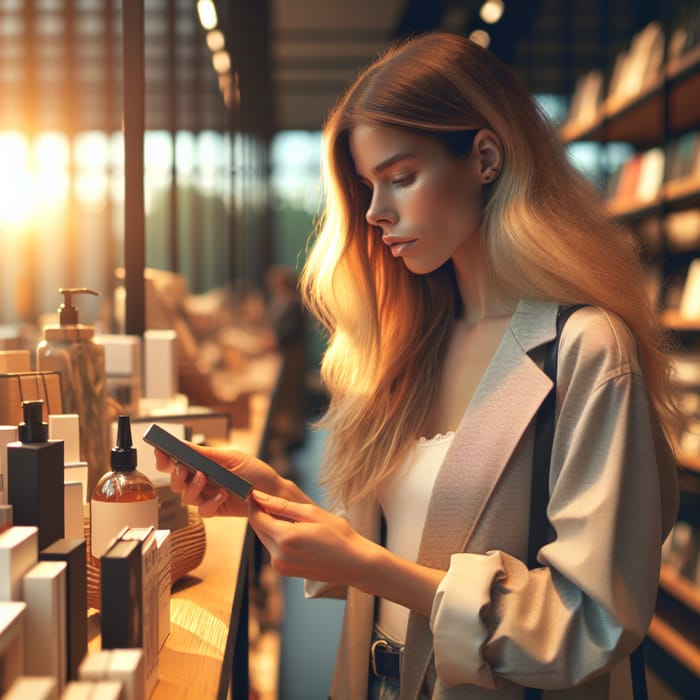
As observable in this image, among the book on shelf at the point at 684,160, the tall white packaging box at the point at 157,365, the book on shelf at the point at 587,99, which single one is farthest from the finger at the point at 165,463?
→ the book on shelf at the point at 587,99

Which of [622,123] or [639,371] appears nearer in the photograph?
[639,371]

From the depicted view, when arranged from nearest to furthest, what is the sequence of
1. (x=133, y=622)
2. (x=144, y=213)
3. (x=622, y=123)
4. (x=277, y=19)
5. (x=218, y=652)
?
1. (x=133, y=622)
2. (x=218, y=652)
3. (x=144, y=213)
4. (x=622, y=123)
5. (x=277, y=19)

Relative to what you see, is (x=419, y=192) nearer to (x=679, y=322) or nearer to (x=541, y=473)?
(x=541, y=473)

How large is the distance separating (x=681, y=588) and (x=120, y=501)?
116 inches

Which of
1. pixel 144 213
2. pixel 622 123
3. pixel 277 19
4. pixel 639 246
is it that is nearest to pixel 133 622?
pixel 639 246

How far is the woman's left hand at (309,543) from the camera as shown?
1148mm

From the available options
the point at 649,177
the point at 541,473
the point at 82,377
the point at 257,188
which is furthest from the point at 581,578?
the point at 257,188

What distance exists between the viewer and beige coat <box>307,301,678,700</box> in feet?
3.72

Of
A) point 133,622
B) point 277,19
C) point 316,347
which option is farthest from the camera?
point 316,347

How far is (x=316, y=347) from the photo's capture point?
15.1 m

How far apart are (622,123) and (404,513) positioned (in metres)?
3.64

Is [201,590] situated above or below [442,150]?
below

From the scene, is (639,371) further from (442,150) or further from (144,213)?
(144,213)

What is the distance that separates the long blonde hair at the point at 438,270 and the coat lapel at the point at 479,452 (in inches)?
3.8
